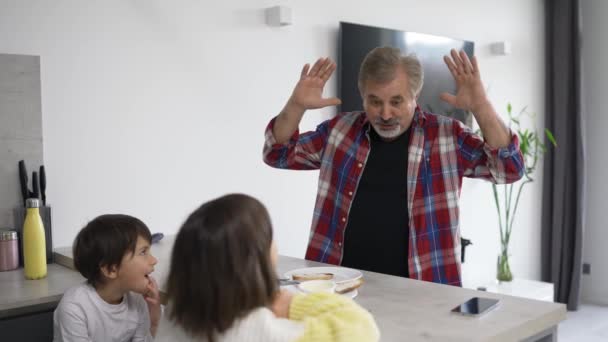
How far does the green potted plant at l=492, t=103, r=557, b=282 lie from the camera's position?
4.34 meters

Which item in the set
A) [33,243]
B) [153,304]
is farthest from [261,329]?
[33,243]

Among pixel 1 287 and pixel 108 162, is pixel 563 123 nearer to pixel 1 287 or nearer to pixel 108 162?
pixel 108 162

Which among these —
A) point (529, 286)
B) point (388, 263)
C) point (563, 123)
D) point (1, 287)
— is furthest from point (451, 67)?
point (563, 123)

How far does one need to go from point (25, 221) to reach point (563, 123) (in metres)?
4.12

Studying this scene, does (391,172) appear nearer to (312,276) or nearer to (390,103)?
(390,103)

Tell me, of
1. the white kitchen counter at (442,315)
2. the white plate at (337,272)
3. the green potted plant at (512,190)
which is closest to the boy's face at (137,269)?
the white kitchen counter at (442,315)

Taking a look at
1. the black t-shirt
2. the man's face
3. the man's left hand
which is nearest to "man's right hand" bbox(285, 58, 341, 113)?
the man's face

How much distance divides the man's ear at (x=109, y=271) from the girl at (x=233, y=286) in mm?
601

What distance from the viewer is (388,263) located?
192cm

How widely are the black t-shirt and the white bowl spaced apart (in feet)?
1.76

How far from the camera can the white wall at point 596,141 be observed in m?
4.84

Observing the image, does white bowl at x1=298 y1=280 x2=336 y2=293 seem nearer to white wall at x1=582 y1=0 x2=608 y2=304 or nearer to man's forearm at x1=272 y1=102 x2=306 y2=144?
man's forearm at x1=272 y1=102 x2=306 y2=144

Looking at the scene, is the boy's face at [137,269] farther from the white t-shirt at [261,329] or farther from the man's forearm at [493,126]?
the man's forearm at [493,126]

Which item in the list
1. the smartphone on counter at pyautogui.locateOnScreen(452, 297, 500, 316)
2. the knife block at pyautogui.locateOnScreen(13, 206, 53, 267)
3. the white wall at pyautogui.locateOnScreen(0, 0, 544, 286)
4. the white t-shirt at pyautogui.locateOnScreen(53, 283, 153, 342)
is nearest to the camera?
the smartphone on counter at pyautogui.locateOnScreen(452, 297, 500, 316)
